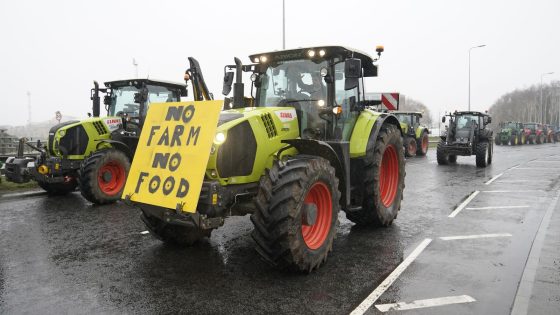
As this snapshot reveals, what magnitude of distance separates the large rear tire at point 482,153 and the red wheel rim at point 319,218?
532 inches

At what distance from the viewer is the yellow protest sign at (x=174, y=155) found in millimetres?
4406

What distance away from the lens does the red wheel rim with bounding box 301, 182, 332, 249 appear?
4922mm

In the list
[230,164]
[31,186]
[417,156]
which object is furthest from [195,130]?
[417,156]

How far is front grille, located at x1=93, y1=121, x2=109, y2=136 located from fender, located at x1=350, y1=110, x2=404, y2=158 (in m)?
6.41

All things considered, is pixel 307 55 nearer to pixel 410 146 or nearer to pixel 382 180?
pixel 382 180

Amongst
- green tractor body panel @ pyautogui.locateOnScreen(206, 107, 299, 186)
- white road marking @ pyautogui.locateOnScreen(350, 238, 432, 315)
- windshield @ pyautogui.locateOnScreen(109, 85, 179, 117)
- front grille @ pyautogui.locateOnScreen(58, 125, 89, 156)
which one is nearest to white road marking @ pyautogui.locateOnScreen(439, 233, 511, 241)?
white road marking @ pyautogui.locateOnScreen(350, 238, 432, 315)

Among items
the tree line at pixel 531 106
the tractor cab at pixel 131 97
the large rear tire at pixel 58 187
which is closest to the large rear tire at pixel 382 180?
the tractor cab at pixel 131 97

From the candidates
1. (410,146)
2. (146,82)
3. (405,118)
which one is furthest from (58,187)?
(405,118)

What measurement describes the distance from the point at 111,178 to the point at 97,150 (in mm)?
702

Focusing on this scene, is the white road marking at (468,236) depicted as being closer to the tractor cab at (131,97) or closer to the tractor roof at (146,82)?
the tractor cab at (131,97)

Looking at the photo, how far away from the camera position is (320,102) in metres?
5.71

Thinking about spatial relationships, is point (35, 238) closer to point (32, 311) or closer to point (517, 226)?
point (32, 311)

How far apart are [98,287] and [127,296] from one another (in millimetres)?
443

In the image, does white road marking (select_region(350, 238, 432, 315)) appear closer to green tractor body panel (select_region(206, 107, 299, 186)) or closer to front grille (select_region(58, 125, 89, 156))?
green tractor body panel (select_region(206, 107, 299, 186))
